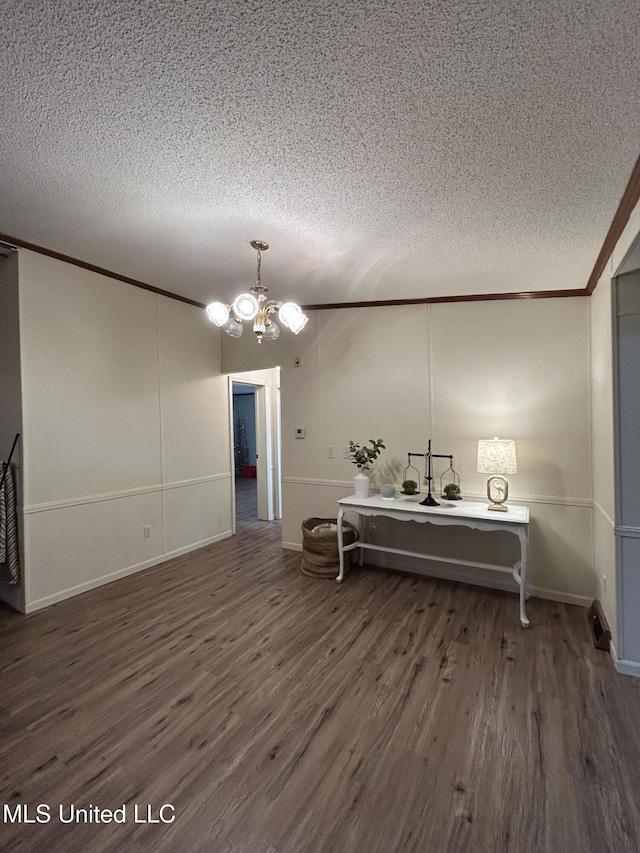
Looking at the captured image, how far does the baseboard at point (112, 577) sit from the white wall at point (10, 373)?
0.41 feet

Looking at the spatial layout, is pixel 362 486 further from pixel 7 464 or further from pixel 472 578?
pixel 7 464

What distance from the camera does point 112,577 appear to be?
3.52m

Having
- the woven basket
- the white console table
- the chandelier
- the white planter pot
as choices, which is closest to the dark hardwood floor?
the white console table

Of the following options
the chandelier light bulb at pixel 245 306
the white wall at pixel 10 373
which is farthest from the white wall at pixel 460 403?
the white wall at pixel 10 373

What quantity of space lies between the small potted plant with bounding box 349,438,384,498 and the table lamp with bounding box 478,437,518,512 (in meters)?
0.93

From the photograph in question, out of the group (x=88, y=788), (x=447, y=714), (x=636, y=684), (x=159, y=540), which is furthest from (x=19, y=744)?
(x=636, y=684)

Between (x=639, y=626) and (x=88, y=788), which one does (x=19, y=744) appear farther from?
(x=639, y=626)

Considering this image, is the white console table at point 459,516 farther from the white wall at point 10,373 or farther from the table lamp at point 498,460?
the white wall at point 10,373

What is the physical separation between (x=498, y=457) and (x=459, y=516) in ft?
1.85

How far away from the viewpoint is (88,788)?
5.07 ft

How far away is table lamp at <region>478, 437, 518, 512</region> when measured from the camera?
10.00 ft

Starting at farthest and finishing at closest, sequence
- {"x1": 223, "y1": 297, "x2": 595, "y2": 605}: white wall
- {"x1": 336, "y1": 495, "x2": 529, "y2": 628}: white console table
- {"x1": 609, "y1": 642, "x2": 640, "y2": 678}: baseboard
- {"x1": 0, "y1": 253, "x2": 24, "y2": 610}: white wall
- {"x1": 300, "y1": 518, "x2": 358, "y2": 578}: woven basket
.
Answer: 1. {"x1": 300, "y1": 518, "x2": 358, "y2": 578}: woven basket
2. {"x1": 223, "y1": 297, "x2": 595, "y2": 605}: white wall
3. {"x1": 0, "y1": 253, "x2": 24, "y2": 610}: white wall
4. {"x1": 336, "y1": 495, "x2": 529, "y2": 628}: white console table
5. {"x1": 609, "y1": 642, "x2": 640, "y2": 678}: baseboard

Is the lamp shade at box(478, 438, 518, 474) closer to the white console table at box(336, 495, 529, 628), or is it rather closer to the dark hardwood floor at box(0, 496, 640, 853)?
the white console table at box(336, 495, 529, 628)

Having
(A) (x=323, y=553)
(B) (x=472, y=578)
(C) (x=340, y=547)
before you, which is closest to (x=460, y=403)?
(B) (x=472, y=578)
